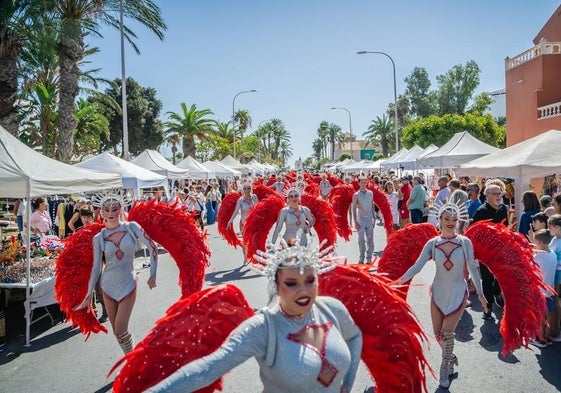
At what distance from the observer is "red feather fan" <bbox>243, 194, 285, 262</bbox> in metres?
9.19

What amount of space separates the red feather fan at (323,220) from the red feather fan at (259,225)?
85cm

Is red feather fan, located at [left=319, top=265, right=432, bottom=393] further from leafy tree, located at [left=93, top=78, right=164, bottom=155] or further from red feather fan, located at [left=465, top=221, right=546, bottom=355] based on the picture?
leafy tree, located at [left=93, top=78, right=164, bottom=155]

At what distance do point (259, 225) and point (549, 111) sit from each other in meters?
14.2

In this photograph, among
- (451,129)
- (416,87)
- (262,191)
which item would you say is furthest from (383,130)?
(262,191)

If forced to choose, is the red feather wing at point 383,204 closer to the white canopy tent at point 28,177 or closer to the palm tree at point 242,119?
the white canopy tent at point 28,177

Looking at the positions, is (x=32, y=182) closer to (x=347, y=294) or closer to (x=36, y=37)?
(x=347, y=294)

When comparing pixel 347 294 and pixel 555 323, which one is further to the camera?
pixel 555 323

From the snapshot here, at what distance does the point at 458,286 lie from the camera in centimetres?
467

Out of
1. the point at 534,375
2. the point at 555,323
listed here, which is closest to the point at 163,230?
the point at 534,375

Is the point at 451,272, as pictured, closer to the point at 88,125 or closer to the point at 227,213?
the point at 227,213

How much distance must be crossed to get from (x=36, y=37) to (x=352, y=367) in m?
17.0

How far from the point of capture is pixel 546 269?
223 inches

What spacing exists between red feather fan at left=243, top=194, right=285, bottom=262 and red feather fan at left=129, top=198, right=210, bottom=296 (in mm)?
2985

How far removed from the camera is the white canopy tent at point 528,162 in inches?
359
